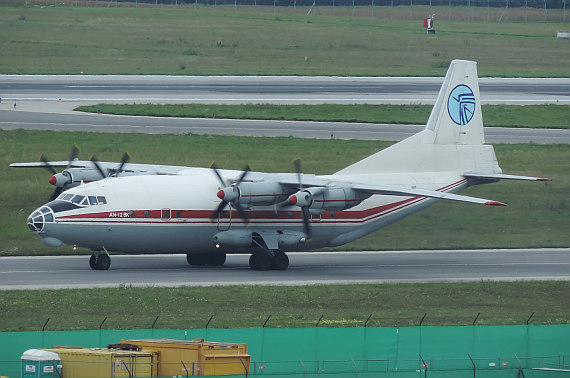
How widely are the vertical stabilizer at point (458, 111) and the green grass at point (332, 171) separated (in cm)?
613

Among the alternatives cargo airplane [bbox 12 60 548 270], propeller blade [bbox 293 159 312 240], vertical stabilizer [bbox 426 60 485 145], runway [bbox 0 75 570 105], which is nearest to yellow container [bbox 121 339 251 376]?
cargo airplane [bbox 12 60 548 270]

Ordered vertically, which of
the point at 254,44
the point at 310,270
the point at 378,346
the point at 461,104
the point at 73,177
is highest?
the point at 254,44

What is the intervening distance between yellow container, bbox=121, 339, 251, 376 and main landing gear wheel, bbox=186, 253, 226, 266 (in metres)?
21.1

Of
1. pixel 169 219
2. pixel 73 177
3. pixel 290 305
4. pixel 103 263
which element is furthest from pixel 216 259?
pixel 290 305

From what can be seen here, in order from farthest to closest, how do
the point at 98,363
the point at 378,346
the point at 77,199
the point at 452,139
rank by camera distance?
1. the point at 452,139
2. the point at 77,199
3. the point at 378,346
4. the point at 98,363

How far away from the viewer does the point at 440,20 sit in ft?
531

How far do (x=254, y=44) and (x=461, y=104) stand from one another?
83639 millimetres

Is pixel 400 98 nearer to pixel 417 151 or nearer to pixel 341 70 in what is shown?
pixel 341 70

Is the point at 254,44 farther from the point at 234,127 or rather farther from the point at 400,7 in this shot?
the point at 234,127

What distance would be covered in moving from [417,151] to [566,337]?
2182 cm

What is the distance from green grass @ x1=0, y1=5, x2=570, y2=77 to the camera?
374 ft

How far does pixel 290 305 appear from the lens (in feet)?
124

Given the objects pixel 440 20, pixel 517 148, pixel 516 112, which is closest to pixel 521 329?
pixel 517 148

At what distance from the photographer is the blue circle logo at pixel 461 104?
49.8 m
